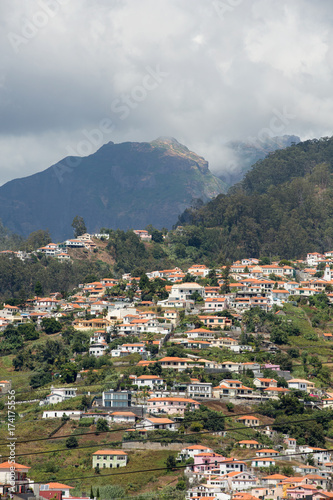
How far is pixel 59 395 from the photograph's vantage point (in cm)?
6812

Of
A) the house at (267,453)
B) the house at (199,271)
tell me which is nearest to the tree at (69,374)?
the house at (267,453)

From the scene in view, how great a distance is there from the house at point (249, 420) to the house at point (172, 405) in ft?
11.3

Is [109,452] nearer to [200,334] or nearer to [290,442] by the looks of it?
[290,442]

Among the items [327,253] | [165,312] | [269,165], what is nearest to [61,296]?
[165,312]

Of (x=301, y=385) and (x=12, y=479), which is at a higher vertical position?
(x=301, y=385)

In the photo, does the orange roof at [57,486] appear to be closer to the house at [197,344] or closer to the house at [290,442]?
the house at [290,442]

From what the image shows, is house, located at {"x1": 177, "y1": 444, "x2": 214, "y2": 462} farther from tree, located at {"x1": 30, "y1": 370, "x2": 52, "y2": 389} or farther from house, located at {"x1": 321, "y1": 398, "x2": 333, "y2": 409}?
tree, located at {"x1": 30, "y1": 370, "x2": 52, "y2": 389}

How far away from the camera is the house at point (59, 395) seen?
68.1 m

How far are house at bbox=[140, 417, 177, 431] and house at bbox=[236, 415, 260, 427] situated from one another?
5.36 meters

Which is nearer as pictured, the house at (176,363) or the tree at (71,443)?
the tree at (71,443)

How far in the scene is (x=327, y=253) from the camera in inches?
4641

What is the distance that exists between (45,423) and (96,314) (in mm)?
27960

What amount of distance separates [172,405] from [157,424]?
3.86 m

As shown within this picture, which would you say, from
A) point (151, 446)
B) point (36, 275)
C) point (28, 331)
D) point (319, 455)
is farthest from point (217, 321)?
point (36, 275)
